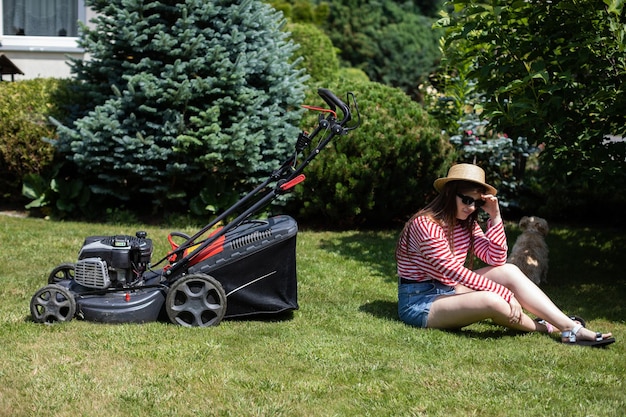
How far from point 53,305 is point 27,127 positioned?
Result: 4050 mm

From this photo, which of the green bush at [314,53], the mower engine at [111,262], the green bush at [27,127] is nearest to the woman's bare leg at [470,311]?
the mower engine at [111,262]

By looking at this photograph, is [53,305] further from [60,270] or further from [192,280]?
[192,280]

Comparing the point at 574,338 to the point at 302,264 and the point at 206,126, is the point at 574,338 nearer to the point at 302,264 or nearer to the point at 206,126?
the point at 302,264

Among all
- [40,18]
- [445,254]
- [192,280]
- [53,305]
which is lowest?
[53,305]

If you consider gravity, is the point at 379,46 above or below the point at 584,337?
above

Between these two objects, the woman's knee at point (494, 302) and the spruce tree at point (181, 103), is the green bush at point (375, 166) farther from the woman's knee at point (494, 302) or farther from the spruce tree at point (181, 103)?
the woman's knee at point (494, 302)

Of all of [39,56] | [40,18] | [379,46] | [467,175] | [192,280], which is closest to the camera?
[192,280]

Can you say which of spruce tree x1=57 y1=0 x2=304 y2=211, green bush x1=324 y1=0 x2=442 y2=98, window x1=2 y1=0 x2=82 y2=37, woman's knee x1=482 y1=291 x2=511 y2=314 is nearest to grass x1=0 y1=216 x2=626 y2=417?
woman's knee x1=482 y1=291 x2=511 y2=314

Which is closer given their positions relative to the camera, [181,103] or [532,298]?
[532,298]

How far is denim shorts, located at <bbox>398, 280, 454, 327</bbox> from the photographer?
5320 millimetres

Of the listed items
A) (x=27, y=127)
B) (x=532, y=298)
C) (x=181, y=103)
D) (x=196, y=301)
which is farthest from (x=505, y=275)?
(x=27, y=127)

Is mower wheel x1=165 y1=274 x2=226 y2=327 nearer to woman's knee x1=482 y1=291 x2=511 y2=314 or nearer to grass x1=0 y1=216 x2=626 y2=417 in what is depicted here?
grass x1=0 y1=216 x2=626 y2=417

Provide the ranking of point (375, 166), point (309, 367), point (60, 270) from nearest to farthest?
point (309, 367) → point (60, 270) → point (375, 166)

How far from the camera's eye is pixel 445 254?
518 centimetres
